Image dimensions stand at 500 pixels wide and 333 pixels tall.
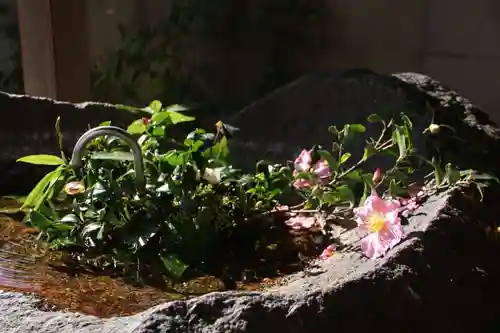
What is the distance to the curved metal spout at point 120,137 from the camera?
95cm

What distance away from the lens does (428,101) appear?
1157 mm

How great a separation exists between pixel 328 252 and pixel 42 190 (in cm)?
39

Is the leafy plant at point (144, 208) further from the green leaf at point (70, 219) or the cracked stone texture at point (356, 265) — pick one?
the cracked stone texture at point (356, 265)

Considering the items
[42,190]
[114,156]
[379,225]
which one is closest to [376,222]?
[379,225]

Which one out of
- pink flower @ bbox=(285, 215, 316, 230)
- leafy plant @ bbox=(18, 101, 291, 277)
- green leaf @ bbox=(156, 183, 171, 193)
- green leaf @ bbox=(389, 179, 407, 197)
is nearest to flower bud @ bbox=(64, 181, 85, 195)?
leafy plant @ bbox=(18, 101, 291, 277)

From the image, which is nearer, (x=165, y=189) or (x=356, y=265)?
(x=356, y=265)

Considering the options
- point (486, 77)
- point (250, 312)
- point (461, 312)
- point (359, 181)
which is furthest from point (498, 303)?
point (486, 77)

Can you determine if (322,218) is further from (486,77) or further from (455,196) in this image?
(486,77)

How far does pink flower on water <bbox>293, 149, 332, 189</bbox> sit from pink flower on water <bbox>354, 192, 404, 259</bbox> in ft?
0.51

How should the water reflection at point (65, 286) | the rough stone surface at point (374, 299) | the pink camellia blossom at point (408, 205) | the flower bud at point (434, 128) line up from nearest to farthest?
the rough stone surface at point (374, 299) < the water reflection at point (65, 286) < the pink camellia blossom at point (408, 205) < the flower bud at point (434, 128)

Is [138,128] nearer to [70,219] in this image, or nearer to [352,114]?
[70,219]

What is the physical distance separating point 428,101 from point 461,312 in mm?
388

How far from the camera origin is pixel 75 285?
900mm

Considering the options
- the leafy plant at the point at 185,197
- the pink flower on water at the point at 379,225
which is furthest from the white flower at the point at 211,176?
the pink flower on water at the point at 379,225
